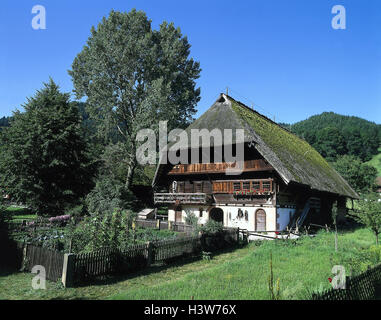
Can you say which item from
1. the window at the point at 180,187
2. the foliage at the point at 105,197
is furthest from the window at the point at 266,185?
the foliage at the point at 105,197

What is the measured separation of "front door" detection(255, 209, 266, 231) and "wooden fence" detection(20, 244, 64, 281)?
14925mm

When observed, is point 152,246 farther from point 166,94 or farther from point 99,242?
point 166,94

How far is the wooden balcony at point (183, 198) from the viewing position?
24031 mm

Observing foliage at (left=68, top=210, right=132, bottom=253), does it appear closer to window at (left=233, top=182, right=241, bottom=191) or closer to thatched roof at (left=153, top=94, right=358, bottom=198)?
thatched roof at (left=153, top=94, right=358, bottom=198)

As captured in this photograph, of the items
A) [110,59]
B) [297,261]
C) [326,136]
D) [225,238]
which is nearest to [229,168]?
[225,238]

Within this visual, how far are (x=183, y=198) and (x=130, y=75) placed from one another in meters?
15.7

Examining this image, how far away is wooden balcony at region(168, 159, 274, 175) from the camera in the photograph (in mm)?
21562

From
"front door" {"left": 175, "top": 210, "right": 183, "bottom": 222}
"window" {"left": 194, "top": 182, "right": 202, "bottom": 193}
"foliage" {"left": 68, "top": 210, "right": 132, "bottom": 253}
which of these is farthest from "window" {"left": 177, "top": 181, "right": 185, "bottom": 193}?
"foliage" {"left": 68, "top": 210, "right": 132, "bottom": 253}

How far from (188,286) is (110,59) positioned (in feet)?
92.2

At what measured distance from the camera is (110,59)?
104 feet

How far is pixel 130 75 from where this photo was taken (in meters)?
32.5

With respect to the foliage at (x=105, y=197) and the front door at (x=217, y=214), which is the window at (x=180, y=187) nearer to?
the front door at (x=217, y=214)

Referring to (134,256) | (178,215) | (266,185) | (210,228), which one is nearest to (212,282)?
(134,256)

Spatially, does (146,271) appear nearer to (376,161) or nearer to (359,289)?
(359,289)
